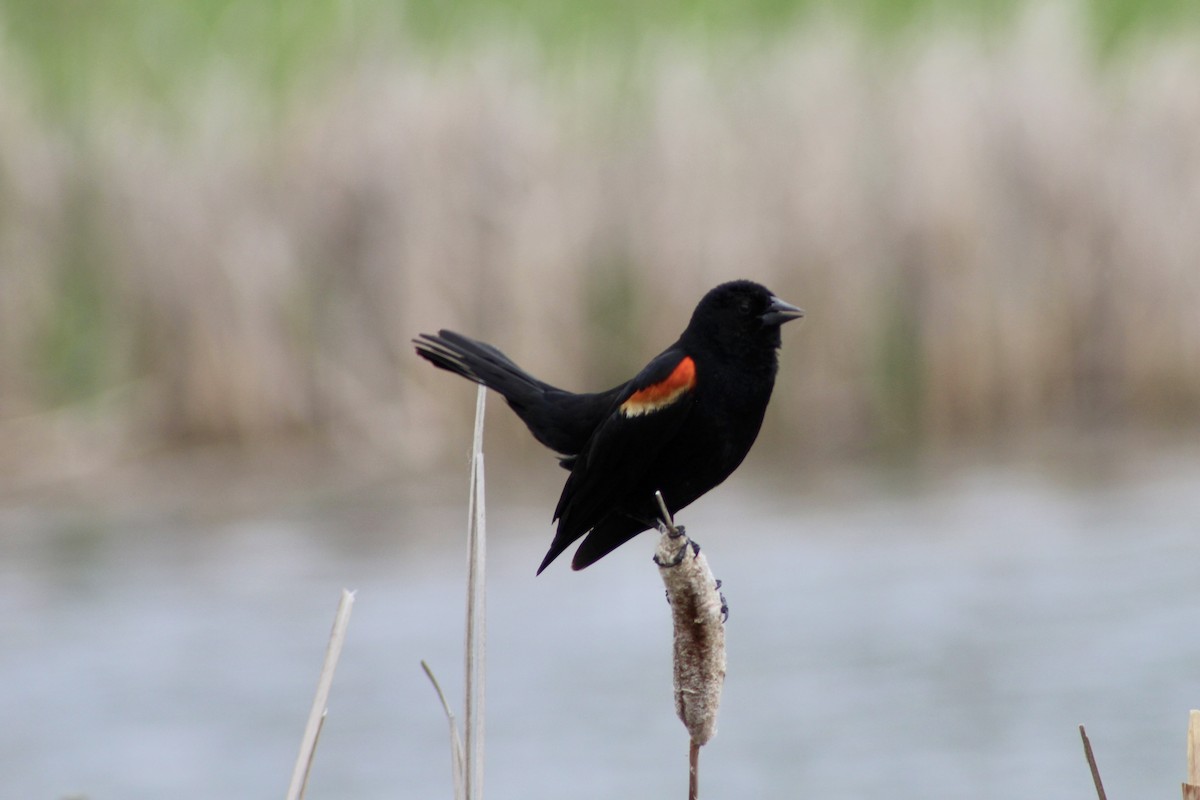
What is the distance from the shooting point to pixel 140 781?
577 centimetres

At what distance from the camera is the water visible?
583 cm

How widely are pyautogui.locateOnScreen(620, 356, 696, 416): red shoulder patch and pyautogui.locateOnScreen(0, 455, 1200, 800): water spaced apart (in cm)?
282

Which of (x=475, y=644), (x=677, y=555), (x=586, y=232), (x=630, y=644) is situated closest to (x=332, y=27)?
(x=586, y=232)

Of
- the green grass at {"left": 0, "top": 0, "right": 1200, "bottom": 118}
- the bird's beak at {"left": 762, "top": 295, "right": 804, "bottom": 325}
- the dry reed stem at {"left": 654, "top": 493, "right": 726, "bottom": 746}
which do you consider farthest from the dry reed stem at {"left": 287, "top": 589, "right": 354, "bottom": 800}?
the green grass at {"left": 0, "top": 0, "right": 1200, "bottom": 118}

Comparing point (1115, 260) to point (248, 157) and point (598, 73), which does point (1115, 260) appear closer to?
point (598, 73)

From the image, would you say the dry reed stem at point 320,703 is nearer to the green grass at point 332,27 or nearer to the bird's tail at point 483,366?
the bird's tail at point 483,366

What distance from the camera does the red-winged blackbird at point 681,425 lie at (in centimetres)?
285

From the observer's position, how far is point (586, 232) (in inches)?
318

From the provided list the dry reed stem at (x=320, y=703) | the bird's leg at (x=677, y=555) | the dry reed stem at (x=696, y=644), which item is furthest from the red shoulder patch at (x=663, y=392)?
the dry reed stem at (x=320, y=703)

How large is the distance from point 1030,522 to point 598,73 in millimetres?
3301

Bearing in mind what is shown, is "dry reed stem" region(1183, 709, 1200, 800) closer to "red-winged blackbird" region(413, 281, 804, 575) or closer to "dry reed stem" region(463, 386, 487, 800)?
"dry reed stem" region(463, 386, 487, 800)

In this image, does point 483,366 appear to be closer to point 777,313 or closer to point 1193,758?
point 777,313

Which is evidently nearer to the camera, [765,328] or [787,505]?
[765,328]

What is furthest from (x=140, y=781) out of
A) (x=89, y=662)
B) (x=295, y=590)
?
(x=295, y=590)
